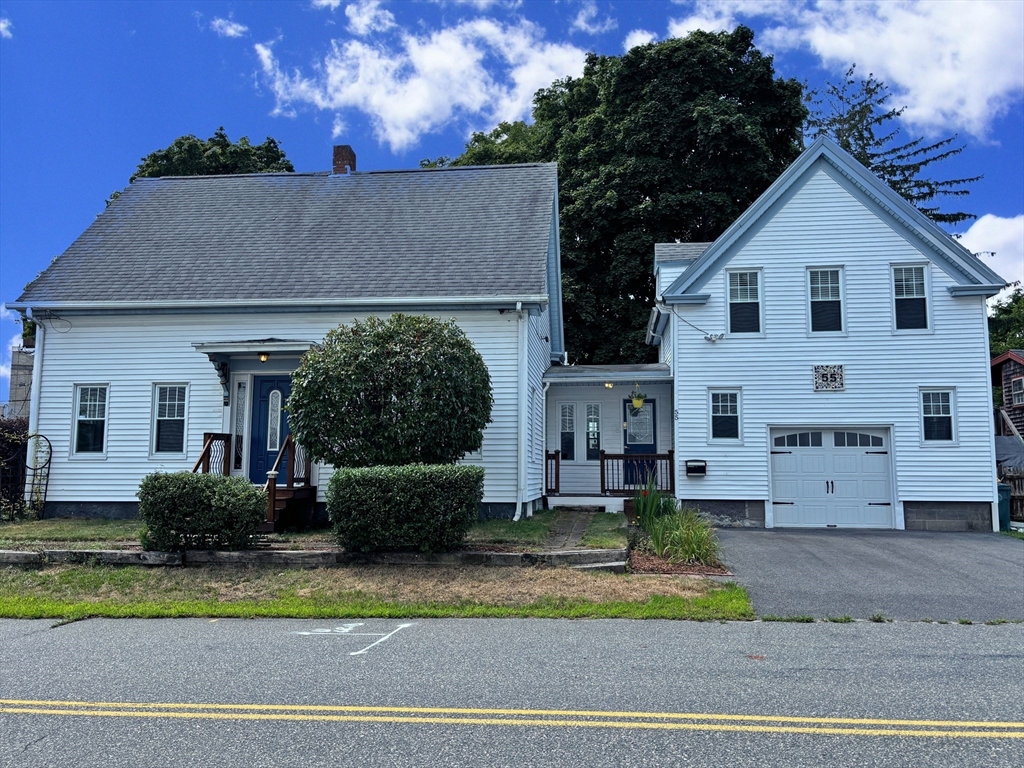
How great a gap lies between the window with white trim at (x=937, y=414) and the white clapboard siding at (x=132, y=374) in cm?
993

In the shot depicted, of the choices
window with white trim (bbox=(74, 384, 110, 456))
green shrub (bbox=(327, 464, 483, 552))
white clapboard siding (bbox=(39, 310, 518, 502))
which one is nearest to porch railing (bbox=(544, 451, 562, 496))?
white clapboard siding (bbox=(39, 310, 518, 502))

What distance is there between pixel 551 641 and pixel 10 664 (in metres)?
4.60

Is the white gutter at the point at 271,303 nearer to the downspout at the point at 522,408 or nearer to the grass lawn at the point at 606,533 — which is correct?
the downspout at the point at 522,408

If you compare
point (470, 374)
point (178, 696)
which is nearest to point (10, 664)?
point (178, 696)

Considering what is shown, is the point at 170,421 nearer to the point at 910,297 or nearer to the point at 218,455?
the point at 218,455

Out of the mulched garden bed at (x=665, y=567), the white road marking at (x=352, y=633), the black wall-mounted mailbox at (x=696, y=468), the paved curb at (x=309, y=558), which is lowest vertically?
the white road marking at (x=352, y=633)

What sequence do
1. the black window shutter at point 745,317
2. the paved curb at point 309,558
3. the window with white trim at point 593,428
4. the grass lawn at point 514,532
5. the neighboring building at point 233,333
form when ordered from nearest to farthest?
the paved curb at point 309,558 → the grass lawn at point 514,532 → the neighboring building at point 233,333 → the black window shutter at point 745,317 → the window with white trim at point 593,428

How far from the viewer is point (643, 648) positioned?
6812 mm

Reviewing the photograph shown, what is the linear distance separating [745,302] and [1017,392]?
18282mm

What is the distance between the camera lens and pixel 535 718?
4906mm

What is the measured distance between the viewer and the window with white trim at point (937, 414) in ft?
54.8

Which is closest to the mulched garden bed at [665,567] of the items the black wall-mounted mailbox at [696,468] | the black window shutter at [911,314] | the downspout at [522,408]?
the downspout at [522,408]

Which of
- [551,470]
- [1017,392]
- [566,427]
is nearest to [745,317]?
[566,427]

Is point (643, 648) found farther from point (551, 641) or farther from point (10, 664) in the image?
point (10, 664)
